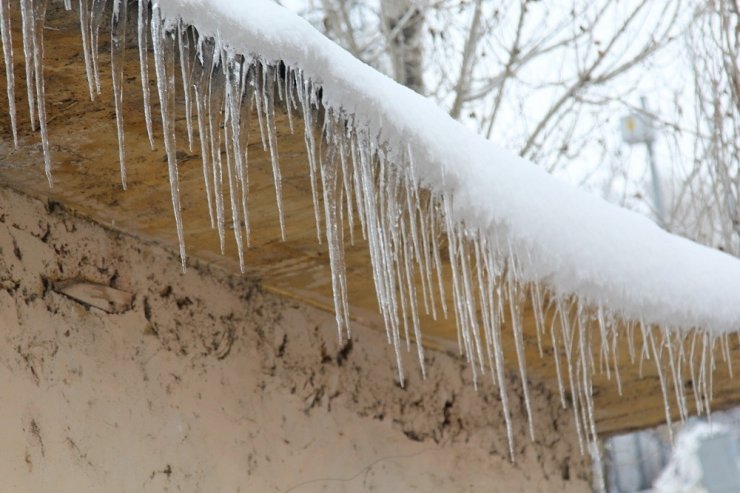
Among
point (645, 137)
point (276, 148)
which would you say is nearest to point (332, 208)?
point (276, 148)

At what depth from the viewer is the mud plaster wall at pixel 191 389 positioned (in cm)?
236

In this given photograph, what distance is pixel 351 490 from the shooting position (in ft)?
10.7

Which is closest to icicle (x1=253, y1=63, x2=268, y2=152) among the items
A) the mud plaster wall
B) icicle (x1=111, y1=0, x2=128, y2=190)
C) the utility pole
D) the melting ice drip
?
the melting ice drip

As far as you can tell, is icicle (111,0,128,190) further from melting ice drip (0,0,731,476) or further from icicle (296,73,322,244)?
icicle (296,73,322,244)

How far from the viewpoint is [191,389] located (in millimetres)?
2777

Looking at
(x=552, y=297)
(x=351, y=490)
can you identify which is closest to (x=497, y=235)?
(x=552, y=297)

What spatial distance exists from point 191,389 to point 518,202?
3.13 ft

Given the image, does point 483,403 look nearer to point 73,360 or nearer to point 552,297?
point 552,297

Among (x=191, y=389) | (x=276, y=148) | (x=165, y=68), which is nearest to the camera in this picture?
(x=165, y=68)

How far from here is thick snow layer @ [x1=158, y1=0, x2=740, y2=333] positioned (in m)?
1.83

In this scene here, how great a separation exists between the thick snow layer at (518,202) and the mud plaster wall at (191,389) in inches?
33.7

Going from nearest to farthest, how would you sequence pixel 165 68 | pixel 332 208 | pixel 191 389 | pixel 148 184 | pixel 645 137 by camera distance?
pixel 165 68 → pixel 332 208 → pixel 148 184 → pixel 191 389 → pixel 645 137

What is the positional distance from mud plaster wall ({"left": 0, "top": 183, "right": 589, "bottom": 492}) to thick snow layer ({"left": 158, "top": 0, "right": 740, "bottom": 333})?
856 millimetres

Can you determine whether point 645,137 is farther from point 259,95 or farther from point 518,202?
point 259,95
